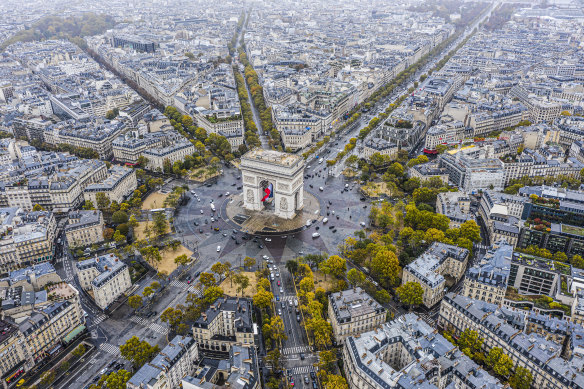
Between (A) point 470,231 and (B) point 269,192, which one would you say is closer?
(A) point 470,231

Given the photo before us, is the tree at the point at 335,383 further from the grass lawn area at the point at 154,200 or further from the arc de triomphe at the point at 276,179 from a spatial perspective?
the grass lawn area at the point at 154,200

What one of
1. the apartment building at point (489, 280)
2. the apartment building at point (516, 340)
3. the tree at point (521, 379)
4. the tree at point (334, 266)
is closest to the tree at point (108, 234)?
the tree at point (334, 266)

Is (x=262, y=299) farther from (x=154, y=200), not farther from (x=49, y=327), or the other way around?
(x=154, y=200)

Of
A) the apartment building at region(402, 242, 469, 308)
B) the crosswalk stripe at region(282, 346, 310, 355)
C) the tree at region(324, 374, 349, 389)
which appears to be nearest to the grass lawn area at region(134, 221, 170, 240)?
the crosswalk stripe at region(282, 346, 310, 355)

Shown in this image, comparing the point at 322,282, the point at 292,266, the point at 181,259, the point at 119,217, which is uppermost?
the point at 119,217

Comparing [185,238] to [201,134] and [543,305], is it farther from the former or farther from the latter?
[543,305]

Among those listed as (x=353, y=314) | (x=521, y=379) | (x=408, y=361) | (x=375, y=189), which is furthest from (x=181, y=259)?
(x=521, y=379)

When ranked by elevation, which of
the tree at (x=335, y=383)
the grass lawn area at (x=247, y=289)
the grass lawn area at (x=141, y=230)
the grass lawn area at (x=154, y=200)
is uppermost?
the grass lawn area at (x=154, y=200)

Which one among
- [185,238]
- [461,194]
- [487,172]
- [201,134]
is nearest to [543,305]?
[461,194]
